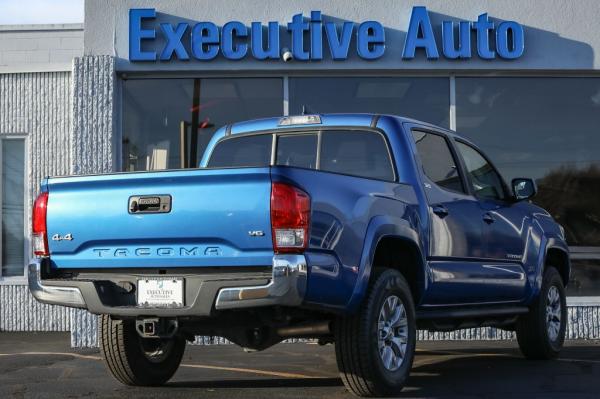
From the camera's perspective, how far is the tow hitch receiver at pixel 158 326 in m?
5.93

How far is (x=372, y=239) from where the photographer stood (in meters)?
5.99

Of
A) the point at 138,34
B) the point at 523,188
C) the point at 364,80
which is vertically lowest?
the point at 523,188

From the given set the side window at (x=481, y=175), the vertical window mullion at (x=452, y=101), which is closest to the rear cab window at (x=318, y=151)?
the side window at (x=481, y=175)

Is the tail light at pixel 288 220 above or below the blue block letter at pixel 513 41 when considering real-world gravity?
below

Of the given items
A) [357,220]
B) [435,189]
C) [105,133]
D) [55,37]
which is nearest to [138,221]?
[357,220]

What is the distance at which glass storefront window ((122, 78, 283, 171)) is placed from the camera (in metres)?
11.2

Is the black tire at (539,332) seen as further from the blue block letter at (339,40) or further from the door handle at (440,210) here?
the blue block letter at (339,40)

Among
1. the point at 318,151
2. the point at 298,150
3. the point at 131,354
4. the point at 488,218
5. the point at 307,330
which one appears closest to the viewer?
the point at 307,330

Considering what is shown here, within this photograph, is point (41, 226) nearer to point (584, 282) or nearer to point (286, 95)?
point (286, 95)

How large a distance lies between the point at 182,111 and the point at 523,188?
4508 mm

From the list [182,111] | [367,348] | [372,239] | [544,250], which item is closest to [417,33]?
[182,111]

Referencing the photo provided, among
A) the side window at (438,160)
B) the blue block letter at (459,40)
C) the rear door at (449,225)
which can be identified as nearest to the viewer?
the rear door at (449,225)

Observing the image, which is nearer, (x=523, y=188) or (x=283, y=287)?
(x=283, y=287)

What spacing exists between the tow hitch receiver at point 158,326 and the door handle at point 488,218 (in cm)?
290
